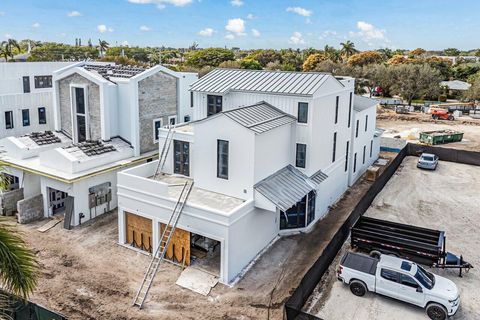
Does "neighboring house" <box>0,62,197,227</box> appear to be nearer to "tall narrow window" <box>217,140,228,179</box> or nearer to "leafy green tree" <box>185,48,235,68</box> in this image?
"tall narrow window" <box>217,140,228,179</box>

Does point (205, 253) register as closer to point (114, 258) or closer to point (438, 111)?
point (114, 258)

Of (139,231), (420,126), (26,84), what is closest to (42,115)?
(26,84)

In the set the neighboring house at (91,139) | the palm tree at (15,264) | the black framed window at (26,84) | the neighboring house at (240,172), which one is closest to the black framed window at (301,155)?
the neighboring house at (240,172)

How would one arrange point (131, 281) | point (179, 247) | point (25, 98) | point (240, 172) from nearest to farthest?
point (131, 281) → point (179, 247) → point (240, 172) → point (25, 98)

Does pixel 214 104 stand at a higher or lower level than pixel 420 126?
higher

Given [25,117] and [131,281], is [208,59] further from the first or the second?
[131,281]

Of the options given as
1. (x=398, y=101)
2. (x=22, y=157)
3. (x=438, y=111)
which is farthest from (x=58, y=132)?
(x=398, y=101)

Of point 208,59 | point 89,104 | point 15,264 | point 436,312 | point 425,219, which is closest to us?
point 15,264
